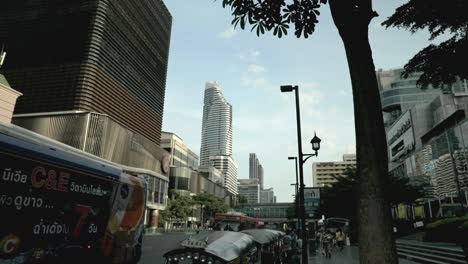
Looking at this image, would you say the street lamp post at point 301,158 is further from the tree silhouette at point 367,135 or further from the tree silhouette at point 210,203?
the tree silhouette at point 210,203

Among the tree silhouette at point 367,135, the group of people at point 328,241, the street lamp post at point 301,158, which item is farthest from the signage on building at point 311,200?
the group of people at point 328,241

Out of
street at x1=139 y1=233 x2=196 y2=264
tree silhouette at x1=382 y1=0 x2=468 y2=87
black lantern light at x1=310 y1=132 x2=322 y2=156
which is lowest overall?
street at x1=139 y1=233 x2=196 y2=264

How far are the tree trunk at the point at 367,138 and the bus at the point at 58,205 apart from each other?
7.09 metres

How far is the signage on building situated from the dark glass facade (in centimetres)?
5858

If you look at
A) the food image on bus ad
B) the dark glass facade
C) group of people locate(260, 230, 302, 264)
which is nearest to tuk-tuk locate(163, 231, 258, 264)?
the food image on bus ad

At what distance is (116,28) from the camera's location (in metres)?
73.4

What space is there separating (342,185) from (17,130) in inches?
1563

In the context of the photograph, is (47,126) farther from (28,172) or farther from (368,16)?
(368,16)

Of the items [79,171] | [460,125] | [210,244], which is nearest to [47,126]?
[79,171]

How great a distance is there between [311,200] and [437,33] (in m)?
6.71

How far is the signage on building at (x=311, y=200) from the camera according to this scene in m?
11.8

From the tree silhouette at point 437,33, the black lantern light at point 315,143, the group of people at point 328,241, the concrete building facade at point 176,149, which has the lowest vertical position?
the group of people at point 328,241

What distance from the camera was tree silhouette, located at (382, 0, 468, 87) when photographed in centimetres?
796

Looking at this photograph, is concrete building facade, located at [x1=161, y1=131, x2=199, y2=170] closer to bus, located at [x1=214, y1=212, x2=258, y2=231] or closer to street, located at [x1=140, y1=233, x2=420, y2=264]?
bus, located at [x1=214, y1=212, x2=258, y2=231]
